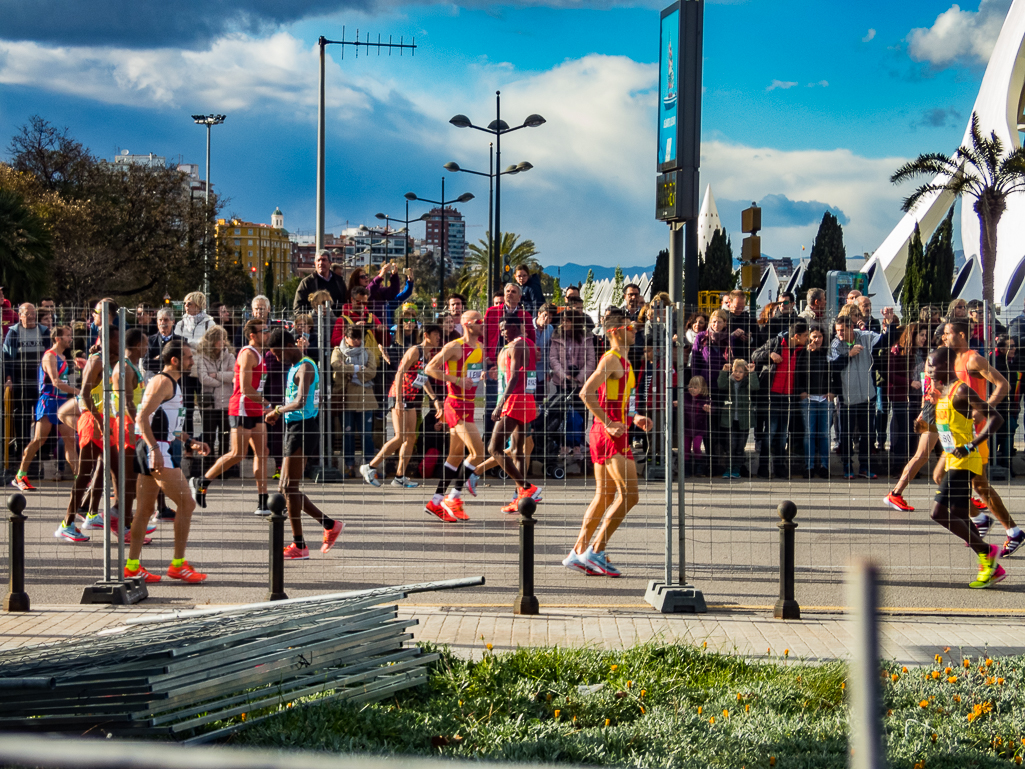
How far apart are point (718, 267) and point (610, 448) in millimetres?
82429

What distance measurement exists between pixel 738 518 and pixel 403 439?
3.88 m

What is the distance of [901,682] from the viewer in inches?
209

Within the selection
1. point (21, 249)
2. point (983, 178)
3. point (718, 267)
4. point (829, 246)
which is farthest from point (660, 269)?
point (21, 249)

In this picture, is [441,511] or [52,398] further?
[52,398]

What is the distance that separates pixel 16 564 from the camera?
732 cm

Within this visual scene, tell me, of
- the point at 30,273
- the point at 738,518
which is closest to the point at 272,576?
the point at 738,518

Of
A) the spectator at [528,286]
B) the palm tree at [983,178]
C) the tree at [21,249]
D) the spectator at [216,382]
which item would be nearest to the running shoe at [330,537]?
the spectator at [216,382]

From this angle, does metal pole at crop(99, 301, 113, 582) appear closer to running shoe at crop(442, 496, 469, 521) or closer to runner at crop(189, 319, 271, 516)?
runner at crop(189, 319, 271, 516)

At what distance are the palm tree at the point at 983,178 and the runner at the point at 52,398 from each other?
111 ft

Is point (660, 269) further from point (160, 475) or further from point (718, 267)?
point (160, 475)

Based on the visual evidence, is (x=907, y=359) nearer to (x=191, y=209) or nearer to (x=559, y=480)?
(x=559, y=480)

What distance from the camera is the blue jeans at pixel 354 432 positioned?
1215 cm

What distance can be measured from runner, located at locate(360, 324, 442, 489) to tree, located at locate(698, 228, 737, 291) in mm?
73870

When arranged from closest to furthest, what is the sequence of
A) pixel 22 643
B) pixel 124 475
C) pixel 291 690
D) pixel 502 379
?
pixel 291 690 < pixel 22 643 < pixel 124 475 < pixel 502 379
